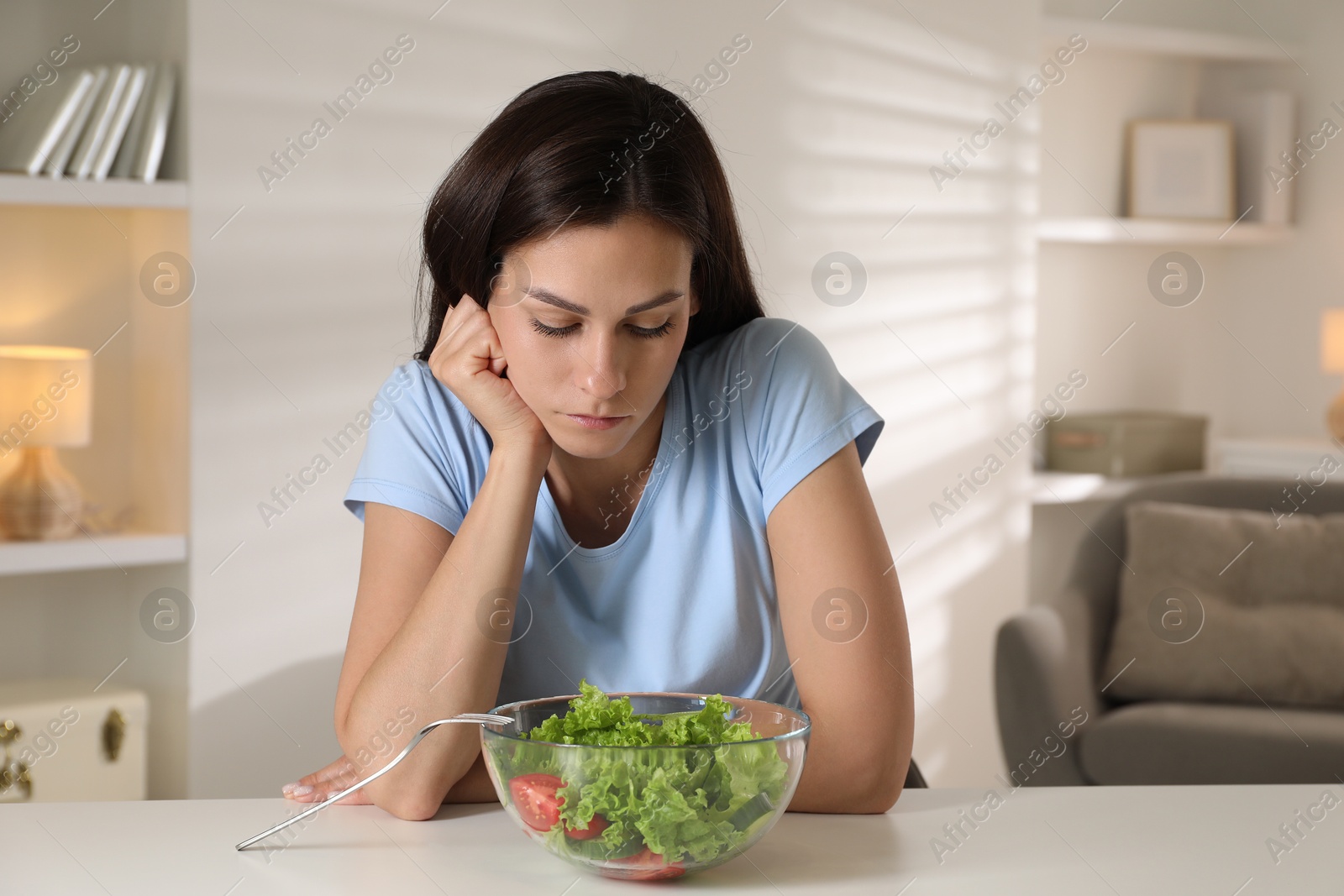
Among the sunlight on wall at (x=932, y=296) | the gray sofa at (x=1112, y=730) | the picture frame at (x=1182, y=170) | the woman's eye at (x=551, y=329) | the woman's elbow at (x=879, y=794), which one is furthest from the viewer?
the picture frame at (x=1182, y=170)

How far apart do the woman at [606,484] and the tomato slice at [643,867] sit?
21 cm

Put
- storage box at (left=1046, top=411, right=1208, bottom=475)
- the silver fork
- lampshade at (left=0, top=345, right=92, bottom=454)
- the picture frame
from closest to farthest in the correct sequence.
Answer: the silver fork < lampshade at (left=0, top=345, right=92, bottom=454) < storage box at (left=1046, top=411, right=1208, bottom=475) < the picture frame

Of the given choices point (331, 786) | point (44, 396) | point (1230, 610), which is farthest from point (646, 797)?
point (1230, 610)

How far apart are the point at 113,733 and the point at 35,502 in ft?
1.55

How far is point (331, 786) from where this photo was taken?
1083 millimetres

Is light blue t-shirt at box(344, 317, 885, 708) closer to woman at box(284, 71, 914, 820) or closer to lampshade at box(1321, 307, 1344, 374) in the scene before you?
woman at box(284, 71, 914, 820)

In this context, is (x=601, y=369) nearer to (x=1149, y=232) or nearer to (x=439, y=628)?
(x=439, y=628)

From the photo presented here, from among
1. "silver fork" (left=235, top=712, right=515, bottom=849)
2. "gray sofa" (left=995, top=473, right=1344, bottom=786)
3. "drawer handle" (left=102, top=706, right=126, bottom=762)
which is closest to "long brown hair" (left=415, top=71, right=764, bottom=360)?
"silver fork" (left=235, top=712, right=515, bottom=849)

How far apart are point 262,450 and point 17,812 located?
5.27 ft

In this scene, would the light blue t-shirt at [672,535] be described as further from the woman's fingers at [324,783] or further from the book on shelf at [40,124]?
the book on shelf at [40,124]

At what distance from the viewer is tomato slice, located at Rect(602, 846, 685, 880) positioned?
2.69 ft

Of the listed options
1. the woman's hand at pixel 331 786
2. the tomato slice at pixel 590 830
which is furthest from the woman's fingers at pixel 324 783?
the tomato slice at pixel 590 830

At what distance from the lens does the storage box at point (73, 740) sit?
2344mm

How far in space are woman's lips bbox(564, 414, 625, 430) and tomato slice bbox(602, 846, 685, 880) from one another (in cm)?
45
